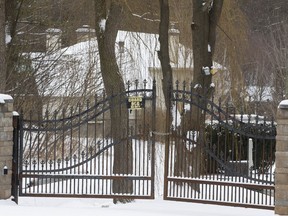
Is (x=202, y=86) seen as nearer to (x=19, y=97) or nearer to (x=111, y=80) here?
(x=111, y=80)

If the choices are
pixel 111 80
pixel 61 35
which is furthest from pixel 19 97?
pixel 111 80

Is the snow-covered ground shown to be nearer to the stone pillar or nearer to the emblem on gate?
the stone pillar

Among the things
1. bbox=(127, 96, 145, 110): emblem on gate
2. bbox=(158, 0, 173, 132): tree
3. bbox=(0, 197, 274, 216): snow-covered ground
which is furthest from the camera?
bbox=(158, 0, 173, 132): tree

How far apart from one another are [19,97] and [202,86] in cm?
587

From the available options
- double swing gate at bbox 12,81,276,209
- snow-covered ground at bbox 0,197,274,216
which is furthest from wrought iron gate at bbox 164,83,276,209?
snow-covered ground at bbox 0,197,274,216

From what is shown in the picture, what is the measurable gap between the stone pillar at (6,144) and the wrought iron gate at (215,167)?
8.02ft

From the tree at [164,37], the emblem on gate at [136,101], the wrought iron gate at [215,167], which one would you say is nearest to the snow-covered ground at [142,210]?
the wrought iron gate at [215,167]

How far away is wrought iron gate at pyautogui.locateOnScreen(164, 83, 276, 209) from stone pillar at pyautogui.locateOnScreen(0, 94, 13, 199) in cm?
244

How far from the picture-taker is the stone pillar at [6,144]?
1143 cm

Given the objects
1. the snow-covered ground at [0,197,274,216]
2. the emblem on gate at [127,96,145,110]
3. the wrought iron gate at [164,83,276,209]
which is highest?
the emblem on gate at [127,96,145,110]

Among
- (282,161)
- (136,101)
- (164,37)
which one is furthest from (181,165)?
(164,37)

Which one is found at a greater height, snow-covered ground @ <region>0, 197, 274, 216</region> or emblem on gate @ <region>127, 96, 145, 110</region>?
emblem on gate @ <region>127, 96, 145, 110</region>

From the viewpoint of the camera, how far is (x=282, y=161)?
35.0 ft

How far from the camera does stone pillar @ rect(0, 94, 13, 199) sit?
11.4m
